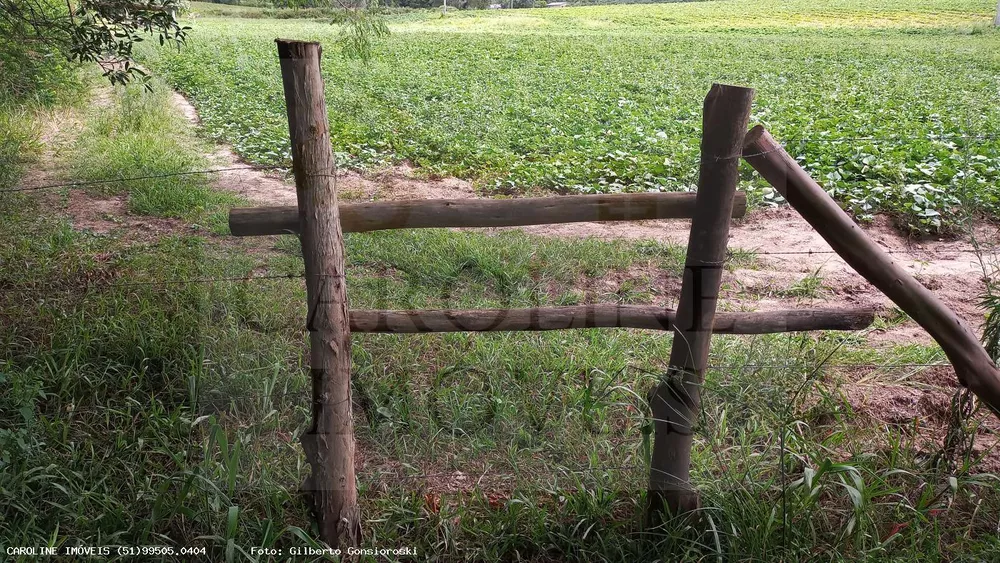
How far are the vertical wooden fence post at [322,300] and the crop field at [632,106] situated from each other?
2.52 meters

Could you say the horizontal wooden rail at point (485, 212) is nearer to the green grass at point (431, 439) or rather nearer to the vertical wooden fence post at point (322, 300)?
the vertical wooden fence post at point (322, 300)

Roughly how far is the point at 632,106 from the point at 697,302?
30.6 feet

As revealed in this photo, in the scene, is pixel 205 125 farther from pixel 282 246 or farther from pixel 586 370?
pixel 586 370

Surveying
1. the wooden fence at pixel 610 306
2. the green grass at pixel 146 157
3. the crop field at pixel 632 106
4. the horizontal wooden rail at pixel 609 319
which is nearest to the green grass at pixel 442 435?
the wooden fence at pixel 610 306

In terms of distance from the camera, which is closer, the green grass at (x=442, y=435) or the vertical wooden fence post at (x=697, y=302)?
the vertical wooden fence post at (x=697, y=302)

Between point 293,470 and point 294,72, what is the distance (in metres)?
1.61

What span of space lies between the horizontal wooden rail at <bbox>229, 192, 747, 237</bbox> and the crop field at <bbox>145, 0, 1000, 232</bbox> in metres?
1.36

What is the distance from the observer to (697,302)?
260 cm

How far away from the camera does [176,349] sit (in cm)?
376

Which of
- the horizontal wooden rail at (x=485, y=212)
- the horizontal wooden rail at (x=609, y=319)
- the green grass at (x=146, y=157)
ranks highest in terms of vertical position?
the horizontal wooden rail at (x=485, y=212)

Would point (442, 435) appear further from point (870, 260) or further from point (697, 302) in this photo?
point (870, 260)

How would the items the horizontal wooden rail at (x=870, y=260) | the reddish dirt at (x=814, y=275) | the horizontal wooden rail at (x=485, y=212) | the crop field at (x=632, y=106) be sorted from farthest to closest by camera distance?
the crop field at (x=632, y=106) → the reddish dirt at (x=814, y=275) → the horizontal wooden rail at (x=485, y=212) → the horizontal wooden rail at (x=870, y=260)

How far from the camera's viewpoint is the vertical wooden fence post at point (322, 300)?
2.41 m

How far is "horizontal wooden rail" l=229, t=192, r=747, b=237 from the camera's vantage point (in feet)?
9.03
